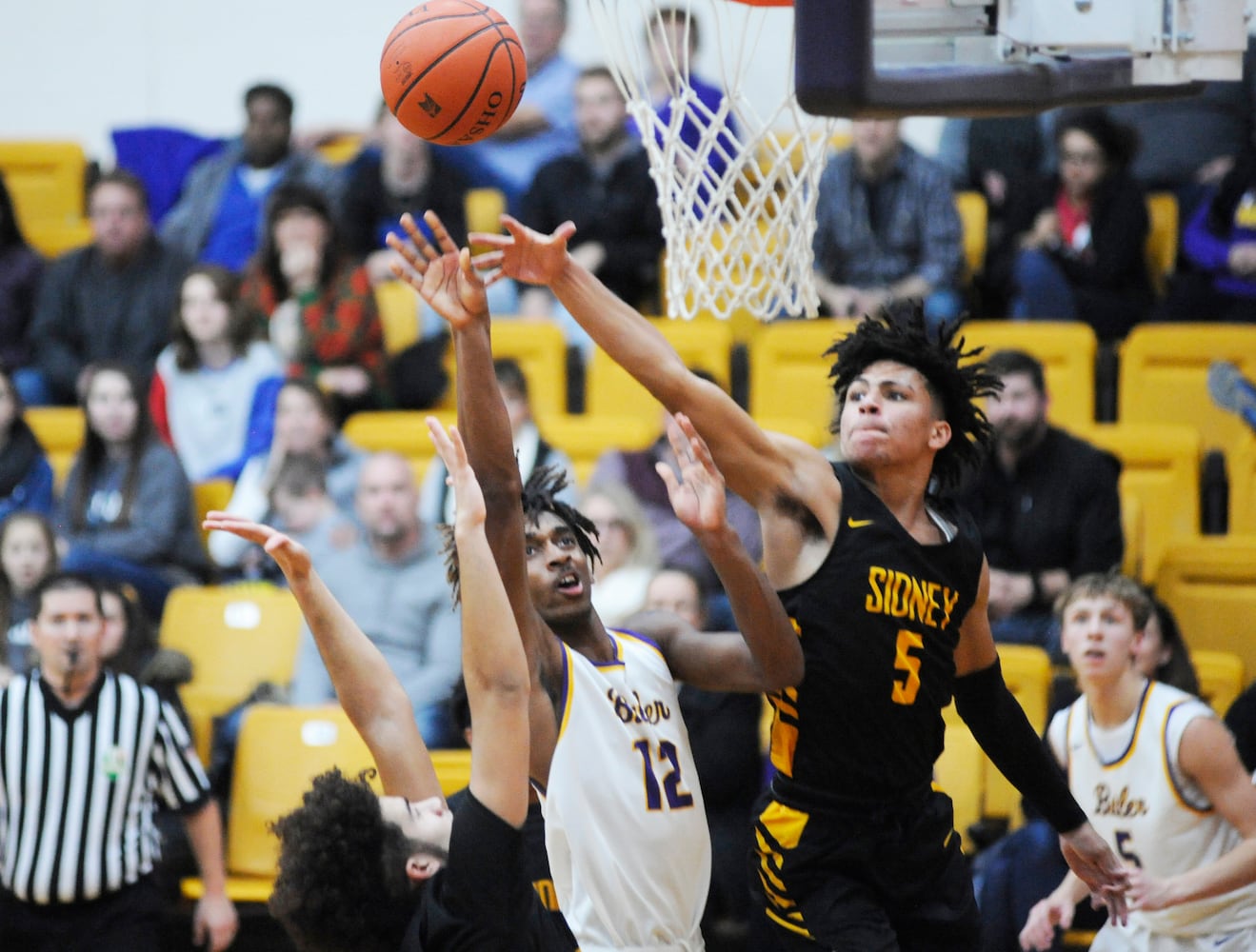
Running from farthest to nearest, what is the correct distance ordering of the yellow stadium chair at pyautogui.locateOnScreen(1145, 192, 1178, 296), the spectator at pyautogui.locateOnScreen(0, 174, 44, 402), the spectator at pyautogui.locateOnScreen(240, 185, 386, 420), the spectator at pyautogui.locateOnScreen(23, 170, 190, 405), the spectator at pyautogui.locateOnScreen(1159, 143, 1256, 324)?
the spectator at pyautogui.locateOnScreen(0, 174, 44, 402)
the spectator at pyautogui.locateOnScreen(23, 170, 190, 405)
the yellow stadium chair at pyautogui.locateOnScreen(1145, 192, 1178, 296)
the spectator at pyautogui.locateOnScreen(240, 185, 386, 420)
the spectator at pyautogui.locateOnScreen(1159, 143, 1256, 324)

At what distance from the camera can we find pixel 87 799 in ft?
18.8

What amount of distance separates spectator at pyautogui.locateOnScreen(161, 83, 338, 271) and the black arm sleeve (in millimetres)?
5196

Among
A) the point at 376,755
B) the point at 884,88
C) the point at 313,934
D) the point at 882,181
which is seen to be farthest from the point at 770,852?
the point at 882,181

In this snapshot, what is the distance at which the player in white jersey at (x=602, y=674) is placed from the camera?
365 centimetres

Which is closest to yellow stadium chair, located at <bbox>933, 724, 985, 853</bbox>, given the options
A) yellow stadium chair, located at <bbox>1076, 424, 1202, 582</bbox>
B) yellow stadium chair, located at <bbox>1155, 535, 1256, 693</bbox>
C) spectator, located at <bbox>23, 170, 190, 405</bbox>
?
yellow stadium chair, located at <bbox>1155, 535, 1256, 693</bbox>

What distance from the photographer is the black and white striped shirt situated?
18.6 feet

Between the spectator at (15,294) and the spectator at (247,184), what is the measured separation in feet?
2.26

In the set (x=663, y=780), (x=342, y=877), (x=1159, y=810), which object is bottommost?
(x=1159, y=810)

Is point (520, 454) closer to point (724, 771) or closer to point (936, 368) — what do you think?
point (724, 771)

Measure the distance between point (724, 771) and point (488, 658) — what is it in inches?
106

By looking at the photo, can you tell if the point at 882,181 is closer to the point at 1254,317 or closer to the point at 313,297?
the point at 1254,317

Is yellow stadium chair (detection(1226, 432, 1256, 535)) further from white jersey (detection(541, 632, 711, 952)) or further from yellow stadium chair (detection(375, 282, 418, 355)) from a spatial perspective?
white jersey (detection(541, 632, 711, 952))

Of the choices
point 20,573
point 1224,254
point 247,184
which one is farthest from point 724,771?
point 247,184

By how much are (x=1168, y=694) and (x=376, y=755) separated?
99.7 inches
